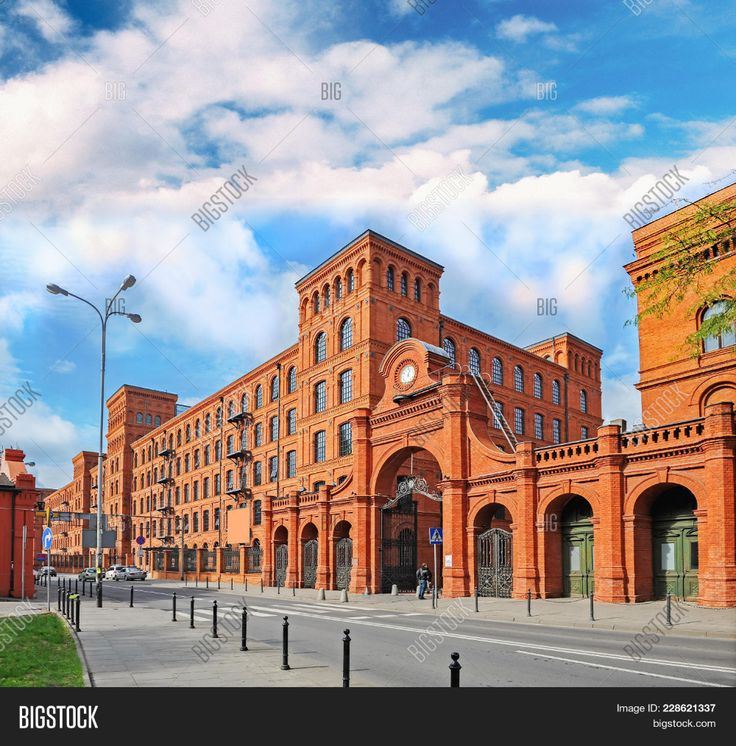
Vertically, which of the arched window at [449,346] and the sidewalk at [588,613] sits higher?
the arched window at [449,346]

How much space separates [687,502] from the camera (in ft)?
81.8

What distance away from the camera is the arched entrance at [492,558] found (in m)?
29.5

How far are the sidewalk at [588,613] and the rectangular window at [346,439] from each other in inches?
630

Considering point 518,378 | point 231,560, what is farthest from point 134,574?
point 518,378

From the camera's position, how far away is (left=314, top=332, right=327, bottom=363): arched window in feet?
164

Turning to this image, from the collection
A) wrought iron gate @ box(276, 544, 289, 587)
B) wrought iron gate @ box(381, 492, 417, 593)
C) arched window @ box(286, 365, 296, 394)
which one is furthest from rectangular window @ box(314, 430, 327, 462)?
wrought iron gate @ box(381, 492, 417, 593)

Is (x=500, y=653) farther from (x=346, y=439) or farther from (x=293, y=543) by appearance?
(x=346, y=439)

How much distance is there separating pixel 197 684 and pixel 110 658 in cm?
362

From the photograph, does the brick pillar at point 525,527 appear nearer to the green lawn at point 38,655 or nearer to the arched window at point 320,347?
the green lawn at point 38,655

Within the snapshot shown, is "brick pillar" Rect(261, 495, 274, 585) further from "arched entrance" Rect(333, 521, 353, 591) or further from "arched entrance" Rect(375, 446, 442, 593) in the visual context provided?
"arched entrance" Rect(375, 446, 442, 593)

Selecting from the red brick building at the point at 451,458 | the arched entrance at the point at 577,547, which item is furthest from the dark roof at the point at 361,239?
the arched entrance at the point at 577,547

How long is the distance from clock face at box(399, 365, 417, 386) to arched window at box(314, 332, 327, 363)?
13918 mm

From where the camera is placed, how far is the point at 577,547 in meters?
28.0

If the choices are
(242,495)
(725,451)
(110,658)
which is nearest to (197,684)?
(110,658)
